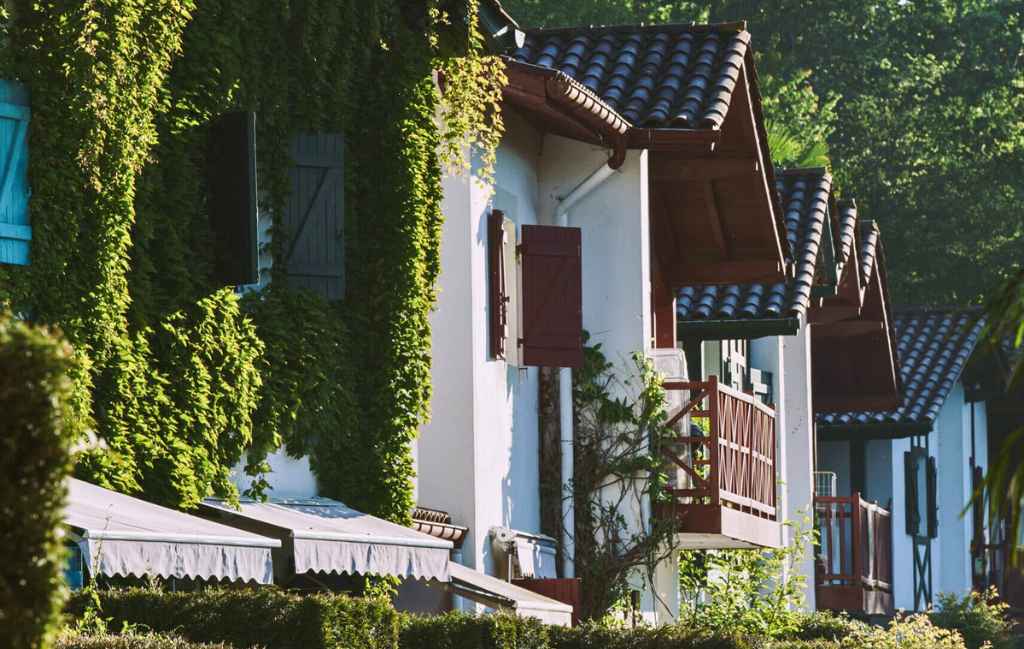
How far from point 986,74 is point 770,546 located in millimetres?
31765

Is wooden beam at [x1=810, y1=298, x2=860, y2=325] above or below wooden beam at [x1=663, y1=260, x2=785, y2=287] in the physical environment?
below

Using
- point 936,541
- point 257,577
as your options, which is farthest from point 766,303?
point 936,541

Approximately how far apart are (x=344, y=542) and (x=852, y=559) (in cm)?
1649

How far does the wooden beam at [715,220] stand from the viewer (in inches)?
762

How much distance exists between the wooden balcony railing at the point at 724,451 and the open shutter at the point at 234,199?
6.54 meters

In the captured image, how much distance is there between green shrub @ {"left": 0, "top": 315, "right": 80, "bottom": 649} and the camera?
4055 millimetres

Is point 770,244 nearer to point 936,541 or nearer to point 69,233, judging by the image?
point 69,233

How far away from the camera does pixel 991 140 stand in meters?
45.3

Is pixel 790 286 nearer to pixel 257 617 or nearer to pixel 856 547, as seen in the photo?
pixel 856 547

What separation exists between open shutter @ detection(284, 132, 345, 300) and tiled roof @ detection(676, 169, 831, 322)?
914 cm

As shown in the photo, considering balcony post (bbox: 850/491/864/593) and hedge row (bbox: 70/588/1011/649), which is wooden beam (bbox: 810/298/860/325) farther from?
hedge row (bbox: 70/588/1011/649)

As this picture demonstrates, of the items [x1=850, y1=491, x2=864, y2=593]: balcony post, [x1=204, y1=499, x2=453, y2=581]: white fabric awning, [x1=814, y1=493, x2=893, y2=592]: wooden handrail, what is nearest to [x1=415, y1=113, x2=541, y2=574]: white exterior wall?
[x1=204, y1=499, x2=453, y2=581]: white fabric awning

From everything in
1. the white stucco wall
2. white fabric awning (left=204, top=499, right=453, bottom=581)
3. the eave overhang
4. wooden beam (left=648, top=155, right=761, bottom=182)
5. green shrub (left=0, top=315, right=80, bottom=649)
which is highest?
the eave overhang

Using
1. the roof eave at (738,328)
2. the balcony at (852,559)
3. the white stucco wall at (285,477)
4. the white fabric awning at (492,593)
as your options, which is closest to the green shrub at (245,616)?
the white stucco wall at (285,477)
